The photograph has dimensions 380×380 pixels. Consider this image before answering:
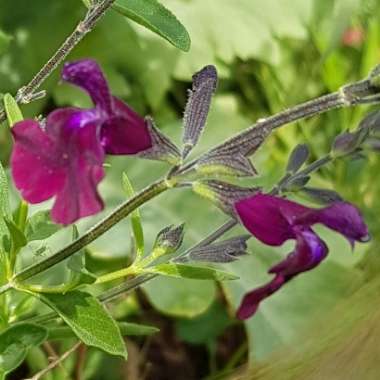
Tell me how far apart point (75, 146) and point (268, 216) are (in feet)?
0.58

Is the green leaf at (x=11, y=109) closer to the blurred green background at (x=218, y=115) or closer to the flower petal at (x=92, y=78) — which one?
the flower petal at (x=92, y=78)

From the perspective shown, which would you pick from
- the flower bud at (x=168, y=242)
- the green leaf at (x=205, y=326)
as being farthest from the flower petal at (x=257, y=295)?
the green leaf at (x=205, y=326)

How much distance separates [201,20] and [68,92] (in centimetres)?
32

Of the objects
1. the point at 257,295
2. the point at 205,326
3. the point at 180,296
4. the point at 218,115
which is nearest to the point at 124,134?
the point at 257,295

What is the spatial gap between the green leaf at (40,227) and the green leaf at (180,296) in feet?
1.94

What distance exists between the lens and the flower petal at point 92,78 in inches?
29.4

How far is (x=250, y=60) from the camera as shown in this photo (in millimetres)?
1992

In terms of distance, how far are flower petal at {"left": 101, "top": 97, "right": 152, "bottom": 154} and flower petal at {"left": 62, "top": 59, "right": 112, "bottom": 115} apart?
0.01 metres

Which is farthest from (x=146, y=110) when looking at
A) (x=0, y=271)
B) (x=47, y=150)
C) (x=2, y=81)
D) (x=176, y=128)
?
(x=47, y=150)

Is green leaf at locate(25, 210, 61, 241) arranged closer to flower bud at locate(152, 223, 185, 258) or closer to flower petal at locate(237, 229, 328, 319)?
flower bud at locate(152, 223, 185, 258)

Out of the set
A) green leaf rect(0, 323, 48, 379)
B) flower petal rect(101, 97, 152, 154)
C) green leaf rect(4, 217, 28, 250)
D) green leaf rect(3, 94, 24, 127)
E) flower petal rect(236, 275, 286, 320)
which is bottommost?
flower petal rect(236, 275, 286, 320)

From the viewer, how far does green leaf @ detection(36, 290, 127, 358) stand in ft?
2.61

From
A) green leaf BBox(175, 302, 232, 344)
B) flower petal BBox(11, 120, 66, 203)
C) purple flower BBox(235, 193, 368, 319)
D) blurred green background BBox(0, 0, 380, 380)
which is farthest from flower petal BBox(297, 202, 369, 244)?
green leaf BBox(175, 302, 232, 344)

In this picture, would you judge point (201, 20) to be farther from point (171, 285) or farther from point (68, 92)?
point (171, 285)
